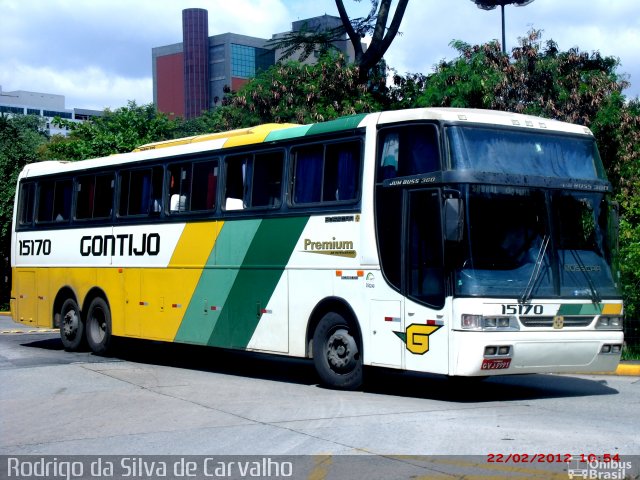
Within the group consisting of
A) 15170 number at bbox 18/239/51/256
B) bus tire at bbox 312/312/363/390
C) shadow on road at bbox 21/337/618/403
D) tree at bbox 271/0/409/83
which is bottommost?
shadow on road at bbox 21/337/618/403

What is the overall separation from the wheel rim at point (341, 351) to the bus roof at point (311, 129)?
2.87m

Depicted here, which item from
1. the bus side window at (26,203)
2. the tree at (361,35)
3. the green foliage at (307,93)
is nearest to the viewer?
the bus side window at (26,203)

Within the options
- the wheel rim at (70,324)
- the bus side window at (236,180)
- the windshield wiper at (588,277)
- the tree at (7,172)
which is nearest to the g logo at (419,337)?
the windshield wiper at (588,277)

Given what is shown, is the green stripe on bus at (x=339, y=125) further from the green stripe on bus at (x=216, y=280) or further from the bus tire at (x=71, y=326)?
the bus tire at (x=71, y=326)

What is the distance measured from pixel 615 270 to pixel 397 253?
9.56 ft

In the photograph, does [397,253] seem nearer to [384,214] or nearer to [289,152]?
[384,214]

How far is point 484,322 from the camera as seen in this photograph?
1177 cm

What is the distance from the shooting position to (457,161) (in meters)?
12.1

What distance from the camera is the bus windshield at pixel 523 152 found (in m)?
12.3

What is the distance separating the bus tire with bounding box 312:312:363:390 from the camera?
1345cm

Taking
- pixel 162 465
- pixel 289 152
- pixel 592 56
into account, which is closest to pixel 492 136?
pixel 289 152

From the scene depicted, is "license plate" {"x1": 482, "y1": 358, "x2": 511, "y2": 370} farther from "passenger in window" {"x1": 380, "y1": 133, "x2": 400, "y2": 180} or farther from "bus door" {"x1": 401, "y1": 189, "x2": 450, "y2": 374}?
"passenger in window" {"x1": 380, "y1": 133, "x2": 400, "y2": 180}

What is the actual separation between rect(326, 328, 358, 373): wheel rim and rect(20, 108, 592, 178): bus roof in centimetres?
287

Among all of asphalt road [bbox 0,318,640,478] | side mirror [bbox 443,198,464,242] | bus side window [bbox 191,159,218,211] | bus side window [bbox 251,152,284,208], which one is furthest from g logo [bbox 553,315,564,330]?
bus side window [bbox 191,159,218,211]
